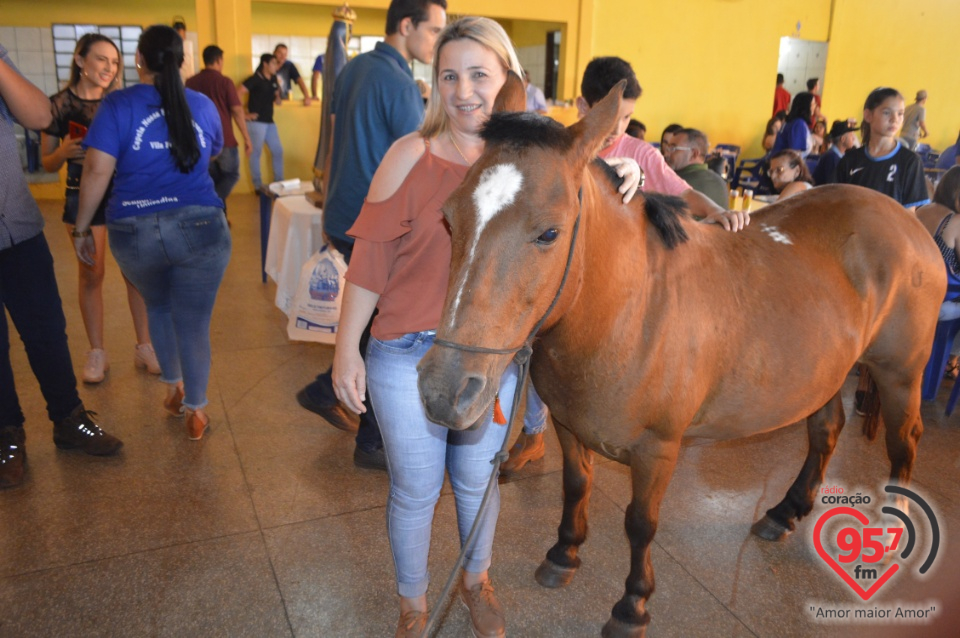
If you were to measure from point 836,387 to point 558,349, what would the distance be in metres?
1.27

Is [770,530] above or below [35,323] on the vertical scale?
below

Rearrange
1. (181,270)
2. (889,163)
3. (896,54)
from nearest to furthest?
(181,270) → (889,163) → (896,54)

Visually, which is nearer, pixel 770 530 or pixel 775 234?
pixel 775 234

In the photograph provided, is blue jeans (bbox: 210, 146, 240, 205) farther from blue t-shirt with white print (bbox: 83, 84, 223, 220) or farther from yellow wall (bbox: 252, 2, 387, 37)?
yellow wall (bbox: 252, 2, 387, 37)

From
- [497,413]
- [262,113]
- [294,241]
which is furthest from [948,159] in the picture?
[262,113]

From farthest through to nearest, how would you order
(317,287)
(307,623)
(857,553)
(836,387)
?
(317,287) → (857,553) → (836,387) → (307,623)

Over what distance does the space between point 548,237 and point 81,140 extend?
351 centimetres

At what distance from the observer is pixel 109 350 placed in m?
4.61

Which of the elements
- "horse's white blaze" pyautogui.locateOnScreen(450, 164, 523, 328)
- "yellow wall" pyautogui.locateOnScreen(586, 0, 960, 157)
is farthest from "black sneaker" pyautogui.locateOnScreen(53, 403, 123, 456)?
"yellow wall" pyautogui.locateOnScreen(586, 0, 960, 157)

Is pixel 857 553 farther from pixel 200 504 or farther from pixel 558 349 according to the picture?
pixel 200 504

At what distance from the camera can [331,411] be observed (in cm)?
333

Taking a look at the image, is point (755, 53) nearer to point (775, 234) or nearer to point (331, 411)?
point (775, 234)

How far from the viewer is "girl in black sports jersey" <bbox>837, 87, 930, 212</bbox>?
4.25 metres

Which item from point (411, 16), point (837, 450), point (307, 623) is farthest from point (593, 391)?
point (837, 450)
